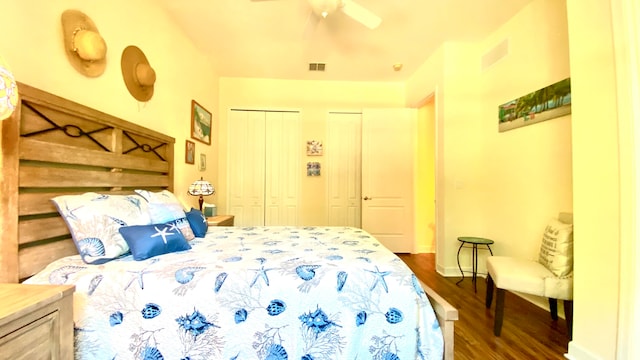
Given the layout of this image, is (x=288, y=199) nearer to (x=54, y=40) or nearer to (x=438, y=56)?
(x=438, y=56)

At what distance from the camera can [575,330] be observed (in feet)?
5.26

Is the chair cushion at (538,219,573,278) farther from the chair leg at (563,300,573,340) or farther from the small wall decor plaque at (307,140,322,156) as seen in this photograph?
the small wall decor plaque at (307,140,322,156)

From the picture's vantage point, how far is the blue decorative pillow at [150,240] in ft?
4.68

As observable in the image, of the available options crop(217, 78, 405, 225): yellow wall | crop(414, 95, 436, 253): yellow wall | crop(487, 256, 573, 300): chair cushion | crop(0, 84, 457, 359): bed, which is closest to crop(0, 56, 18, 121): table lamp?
crop(0, 84, 457, 359): bed

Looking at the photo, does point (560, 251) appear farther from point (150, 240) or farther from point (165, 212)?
point (165, 212)

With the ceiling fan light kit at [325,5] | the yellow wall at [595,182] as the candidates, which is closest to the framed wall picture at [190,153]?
the ceiling fan light kit at [325,5]

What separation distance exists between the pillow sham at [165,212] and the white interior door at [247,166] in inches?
88.7

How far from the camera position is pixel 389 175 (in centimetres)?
413

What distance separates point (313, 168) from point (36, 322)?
11.8 feet

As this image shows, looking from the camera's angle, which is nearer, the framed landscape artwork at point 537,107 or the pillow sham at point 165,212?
Result: the pillow sham at point 165,212

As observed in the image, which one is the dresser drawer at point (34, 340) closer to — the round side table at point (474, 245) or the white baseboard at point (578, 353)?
the white baseboard at point (578, 353)

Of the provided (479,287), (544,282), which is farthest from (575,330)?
(479,287)

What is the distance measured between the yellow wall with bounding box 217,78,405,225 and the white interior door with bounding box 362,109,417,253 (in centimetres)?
47

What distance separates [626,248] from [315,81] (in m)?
3.92
